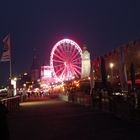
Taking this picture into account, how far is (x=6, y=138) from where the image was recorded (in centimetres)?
629

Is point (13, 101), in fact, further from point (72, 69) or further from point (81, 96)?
point (72, 69)

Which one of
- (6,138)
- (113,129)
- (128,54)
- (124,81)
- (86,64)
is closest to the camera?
(6,138)

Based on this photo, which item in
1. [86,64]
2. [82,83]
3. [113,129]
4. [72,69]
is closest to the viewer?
[113,129]

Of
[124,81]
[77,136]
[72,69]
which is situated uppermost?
[72,69]

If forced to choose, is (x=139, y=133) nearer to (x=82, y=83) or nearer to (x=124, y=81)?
(x=124, y=81)

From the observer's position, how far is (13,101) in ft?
134

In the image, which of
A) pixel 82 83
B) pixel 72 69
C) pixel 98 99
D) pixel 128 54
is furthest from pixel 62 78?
pixel 98 99

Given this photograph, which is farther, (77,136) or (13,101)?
(13,101)

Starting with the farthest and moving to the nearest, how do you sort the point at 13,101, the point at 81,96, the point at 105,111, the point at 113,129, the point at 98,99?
the point at 81,96
the point at 13,101
the point at 98,99
the point at 105,111
the point at 113,129

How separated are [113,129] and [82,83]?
153 feet

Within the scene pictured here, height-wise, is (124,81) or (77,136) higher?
(124,81)

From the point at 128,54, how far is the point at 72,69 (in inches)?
464

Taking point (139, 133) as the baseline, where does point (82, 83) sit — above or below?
above

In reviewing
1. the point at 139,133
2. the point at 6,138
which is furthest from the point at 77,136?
the point at 6,138
